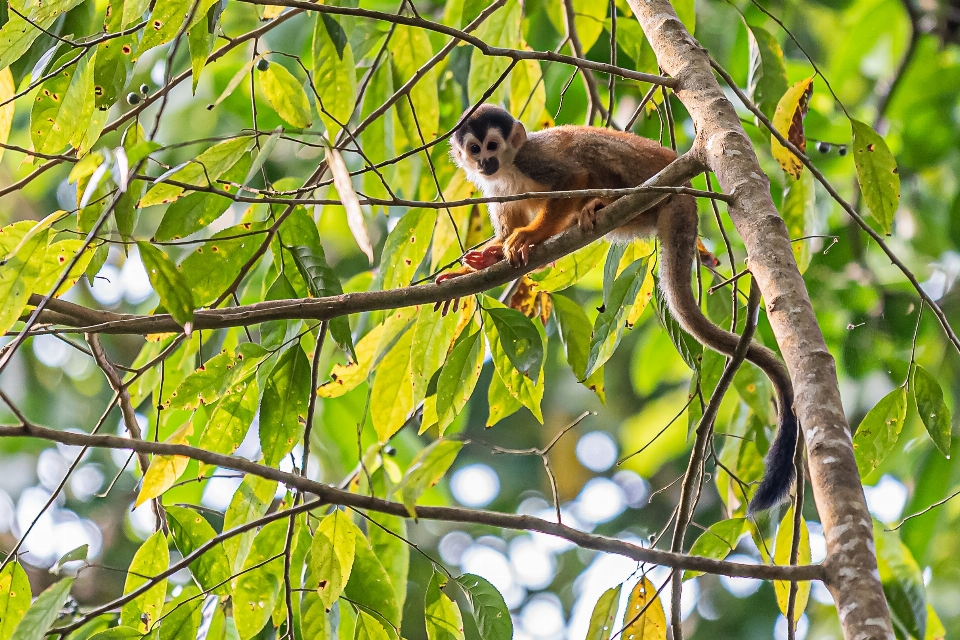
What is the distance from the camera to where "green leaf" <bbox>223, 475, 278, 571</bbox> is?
7.14 feet

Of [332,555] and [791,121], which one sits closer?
[332,555]

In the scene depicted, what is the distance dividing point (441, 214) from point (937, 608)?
14.1 ft

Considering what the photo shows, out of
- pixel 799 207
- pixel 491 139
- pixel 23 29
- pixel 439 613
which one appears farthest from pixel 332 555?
pixel 491 139

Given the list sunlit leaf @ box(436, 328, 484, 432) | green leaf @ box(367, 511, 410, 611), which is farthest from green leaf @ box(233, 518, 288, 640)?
sunlit leaf @ box(436, 328, 484, 432)

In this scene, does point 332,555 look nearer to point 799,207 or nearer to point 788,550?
point 788,550

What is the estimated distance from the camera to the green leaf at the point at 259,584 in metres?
2.08

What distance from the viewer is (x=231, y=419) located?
2.27 metres

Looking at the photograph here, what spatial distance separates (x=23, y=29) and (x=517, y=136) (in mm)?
1926

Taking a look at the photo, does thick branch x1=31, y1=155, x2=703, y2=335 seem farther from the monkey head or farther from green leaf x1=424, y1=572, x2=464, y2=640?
the monkey head

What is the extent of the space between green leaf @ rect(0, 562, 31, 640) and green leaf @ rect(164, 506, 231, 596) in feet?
1.11

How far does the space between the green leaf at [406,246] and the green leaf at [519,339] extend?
419 mm

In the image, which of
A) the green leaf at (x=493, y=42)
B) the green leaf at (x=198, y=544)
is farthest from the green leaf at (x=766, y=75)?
the green leaf at (x=198, y=544)

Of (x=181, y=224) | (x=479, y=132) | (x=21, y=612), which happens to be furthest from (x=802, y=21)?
(x=21, y=612)

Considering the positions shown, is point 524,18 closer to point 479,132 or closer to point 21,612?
point 479,132
